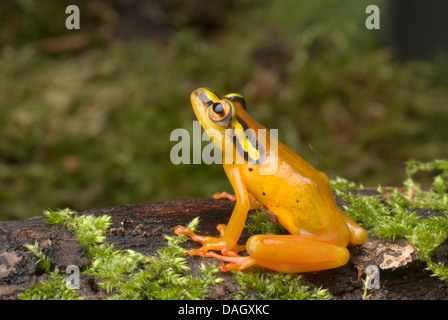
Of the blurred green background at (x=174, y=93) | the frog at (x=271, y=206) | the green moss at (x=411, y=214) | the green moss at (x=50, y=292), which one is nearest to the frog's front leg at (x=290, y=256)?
the frog at (x=271, y=206)

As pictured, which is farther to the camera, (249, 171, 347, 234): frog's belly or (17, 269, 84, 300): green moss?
(249, 171, 347, 234): frog's belly

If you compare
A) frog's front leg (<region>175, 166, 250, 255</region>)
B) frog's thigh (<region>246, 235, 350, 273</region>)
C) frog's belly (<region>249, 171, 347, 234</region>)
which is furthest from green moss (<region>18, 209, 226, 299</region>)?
frog's belly (<region>249, 171, 347, 234</region>)

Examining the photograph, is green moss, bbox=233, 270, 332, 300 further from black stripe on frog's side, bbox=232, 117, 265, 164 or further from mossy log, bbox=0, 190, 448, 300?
black stripe on frog's side, bbox=232, 117, 265, 164

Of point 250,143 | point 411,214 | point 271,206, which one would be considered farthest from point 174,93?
point 411,214

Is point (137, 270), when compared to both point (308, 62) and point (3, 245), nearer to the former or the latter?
point (3, 245)

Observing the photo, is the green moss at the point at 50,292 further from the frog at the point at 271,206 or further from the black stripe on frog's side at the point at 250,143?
the black stripe on frog's side at the point at 250,143

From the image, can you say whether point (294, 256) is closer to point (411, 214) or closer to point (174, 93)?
point (411, 214)
